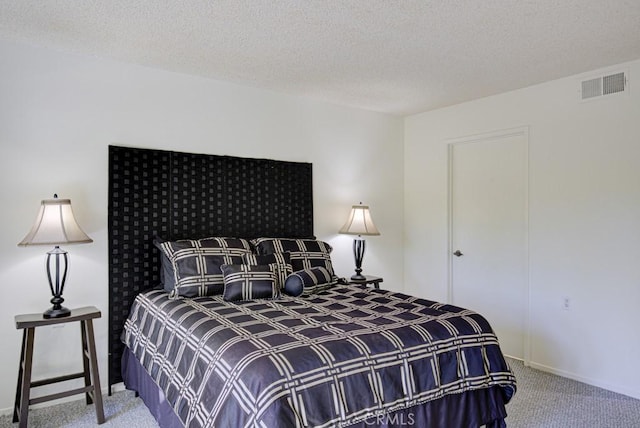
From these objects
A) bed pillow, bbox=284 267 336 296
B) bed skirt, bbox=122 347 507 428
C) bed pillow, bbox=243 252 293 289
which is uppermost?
bed pillow, bbox=243 252 293 289

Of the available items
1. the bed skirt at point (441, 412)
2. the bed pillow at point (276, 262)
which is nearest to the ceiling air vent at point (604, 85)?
the bed skirt at point (441, 412)

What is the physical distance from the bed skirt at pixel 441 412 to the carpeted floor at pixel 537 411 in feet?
0.89

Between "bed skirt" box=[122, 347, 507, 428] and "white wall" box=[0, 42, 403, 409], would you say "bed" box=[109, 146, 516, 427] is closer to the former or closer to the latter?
"bed skirt" box=[122, 347, 507, 428]

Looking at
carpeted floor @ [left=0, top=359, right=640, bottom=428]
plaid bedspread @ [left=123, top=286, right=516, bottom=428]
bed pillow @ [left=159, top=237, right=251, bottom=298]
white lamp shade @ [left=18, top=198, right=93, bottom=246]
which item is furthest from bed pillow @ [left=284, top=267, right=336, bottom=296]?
white lamp shade @ [left=18, top=198, right=93, bottom=246]

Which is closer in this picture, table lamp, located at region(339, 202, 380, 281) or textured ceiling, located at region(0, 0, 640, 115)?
textured ceiling, located at region(0, 0, 640, 115)

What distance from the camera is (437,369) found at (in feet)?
6.79

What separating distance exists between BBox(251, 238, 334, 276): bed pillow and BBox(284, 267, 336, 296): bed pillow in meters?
0.18

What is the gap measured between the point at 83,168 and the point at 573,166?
12.3 ft

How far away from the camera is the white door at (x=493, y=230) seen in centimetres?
389

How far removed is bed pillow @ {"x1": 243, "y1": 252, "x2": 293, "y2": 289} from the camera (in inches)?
121

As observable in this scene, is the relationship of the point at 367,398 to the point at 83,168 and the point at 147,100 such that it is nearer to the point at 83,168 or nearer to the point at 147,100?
the point at 83,168

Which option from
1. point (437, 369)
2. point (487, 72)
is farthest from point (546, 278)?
point (437, 369)

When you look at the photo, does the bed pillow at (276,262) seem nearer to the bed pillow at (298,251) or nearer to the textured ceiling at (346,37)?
the bed pillow at (298,251)

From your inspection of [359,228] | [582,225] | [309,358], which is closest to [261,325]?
[309,358]
